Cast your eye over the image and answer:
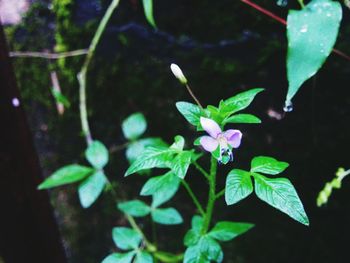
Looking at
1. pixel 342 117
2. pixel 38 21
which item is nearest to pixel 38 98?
pixel 38 21

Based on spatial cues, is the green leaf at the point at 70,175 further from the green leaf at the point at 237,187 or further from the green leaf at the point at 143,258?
the green leaf at the point at 237,187

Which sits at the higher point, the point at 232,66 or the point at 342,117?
the point at 232,66

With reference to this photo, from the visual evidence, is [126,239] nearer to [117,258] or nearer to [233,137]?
[117,258]

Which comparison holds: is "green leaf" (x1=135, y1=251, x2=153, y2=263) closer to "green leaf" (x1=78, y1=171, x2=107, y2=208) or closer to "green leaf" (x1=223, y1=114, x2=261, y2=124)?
"green leaf" (x1=78, y1=171, x2=107, y2=208)

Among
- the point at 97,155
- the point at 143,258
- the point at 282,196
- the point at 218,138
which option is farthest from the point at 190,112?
the point at 97,155

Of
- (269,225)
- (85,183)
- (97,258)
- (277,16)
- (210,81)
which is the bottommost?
(97,258)

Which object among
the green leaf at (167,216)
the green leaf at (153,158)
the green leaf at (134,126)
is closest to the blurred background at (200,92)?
the green leaf at (134,126)

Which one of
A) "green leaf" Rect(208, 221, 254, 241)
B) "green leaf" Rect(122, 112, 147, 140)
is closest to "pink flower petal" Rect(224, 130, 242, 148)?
"green leaf" Rect(208, 221, 254, 241)

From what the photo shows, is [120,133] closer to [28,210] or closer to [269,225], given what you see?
[28,210]
